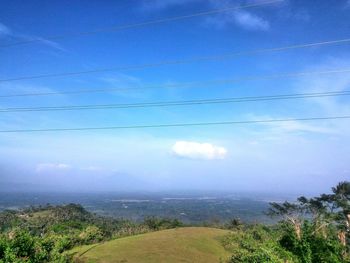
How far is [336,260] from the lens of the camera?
3584 cm

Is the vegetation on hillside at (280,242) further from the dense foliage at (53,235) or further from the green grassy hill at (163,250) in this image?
the green grassy hill at (163,250)

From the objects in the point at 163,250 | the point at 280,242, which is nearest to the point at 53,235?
the point at 163,250

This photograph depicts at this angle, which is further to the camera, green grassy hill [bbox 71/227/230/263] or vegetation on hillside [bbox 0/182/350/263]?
green grassy hill [bbox 71/227/230/263]

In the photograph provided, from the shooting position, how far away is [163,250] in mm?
62406

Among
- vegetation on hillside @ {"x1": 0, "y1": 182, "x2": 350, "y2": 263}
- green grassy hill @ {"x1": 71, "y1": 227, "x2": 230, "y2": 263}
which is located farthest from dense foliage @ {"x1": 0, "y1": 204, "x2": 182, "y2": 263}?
green grassy hill @ {"x1": 71, "y1": 227, "x2": 230, "y2": 263}

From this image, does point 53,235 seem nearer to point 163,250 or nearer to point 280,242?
point 163,250

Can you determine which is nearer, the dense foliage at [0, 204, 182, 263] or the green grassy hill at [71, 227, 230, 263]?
the dense foliage at [0, 204, 182, 263]

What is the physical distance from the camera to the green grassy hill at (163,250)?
5794 cm

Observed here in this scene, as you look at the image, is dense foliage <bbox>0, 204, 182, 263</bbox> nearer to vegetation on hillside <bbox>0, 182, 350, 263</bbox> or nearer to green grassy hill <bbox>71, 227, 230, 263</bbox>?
vegetation on hillside <bbox>0, 182, 350, 263</bbox>

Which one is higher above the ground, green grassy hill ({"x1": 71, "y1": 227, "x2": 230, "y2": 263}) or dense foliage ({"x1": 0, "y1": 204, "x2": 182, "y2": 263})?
dense foliage ({"x1": 0, "y1": 204, "x2": 182, "y2": 263})

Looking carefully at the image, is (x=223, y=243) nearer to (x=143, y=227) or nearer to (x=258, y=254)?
(x=143, y=227)

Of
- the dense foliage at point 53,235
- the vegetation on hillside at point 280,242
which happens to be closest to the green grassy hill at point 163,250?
the vegetation on hillside at point 280,242

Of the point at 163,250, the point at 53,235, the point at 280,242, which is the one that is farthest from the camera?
the point at 163,250

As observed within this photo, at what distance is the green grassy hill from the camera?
5794 centimetres
